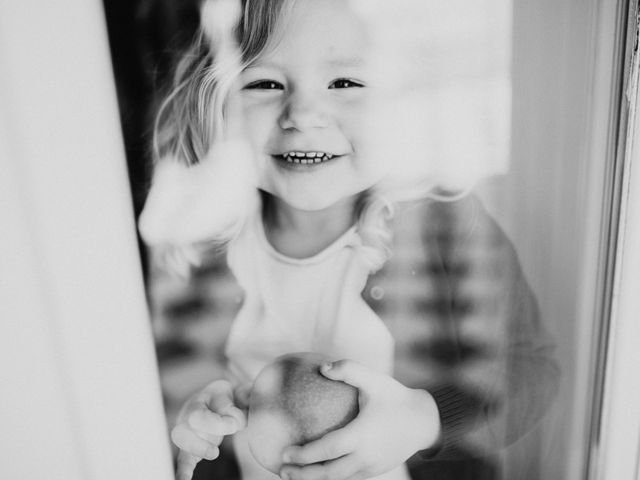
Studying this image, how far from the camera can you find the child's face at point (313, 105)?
2.74 feet

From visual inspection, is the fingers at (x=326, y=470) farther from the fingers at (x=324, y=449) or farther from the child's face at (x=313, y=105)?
the child's face at (x=313, y=105)

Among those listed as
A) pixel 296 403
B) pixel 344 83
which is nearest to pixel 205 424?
pixel 296 403

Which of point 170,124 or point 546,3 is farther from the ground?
point 546,3

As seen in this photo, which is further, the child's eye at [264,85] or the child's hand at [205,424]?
the child's hand at [205,424]

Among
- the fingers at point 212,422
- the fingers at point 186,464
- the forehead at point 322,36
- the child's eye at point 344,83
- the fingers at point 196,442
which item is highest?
the forehead at point 322,36

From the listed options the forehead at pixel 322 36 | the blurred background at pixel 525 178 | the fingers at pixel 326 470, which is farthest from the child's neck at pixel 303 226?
the fingers at pixel 326 470

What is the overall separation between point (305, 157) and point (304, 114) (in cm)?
7

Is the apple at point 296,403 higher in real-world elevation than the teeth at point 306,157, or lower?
lower

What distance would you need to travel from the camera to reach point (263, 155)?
0.88 meters

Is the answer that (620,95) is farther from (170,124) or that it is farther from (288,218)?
(170,124)

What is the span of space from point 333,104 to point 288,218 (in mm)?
202

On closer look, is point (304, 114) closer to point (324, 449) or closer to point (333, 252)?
point (333, 252)

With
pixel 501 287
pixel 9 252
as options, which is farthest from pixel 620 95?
Result: pixel 9 252

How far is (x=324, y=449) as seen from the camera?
93 cm
